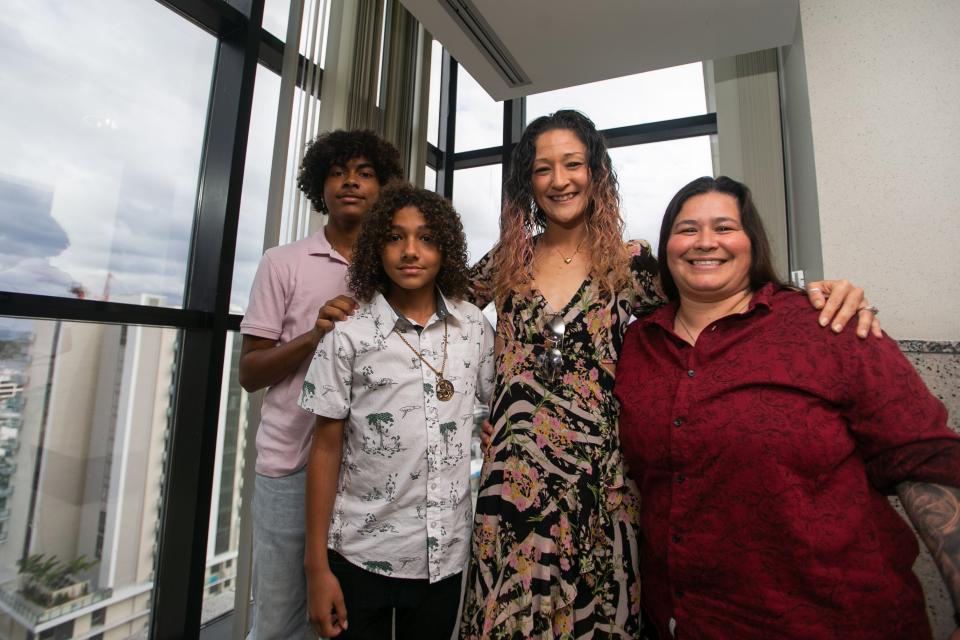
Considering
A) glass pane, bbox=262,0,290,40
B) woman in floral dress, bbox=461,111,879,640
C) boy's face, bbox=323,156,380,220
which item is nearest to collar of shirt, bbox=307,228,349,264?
boy's face, bbox=323,156,380,220

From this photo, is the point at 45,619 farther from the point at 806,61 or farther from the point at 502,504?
the point at 806,61

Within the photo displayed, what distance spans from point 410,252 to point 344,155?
740mm

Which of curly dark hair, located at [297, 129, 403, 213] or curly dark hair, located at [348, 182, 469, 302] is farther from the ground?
curly dark hair, located at [297, 129, 403, 213]

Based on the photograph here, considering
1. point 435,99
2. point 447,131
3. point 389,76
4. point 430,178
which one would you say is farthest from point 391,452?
point 435,99

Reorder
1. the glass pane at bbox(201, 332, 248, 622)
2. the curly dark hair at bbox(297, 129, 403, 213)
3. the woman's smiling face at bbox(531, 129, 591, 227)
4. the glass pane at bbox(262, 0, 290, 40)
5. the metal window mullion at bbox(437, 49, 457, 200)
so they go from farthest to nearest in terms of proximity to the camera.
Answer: the metal window mullion at bbox(437, 49, 457, 200), the glass pane at bbox(262, 0, 290, 40), the glass pane at bbox(201, 332, 248, 622), the curly dark hair at bbox(297, 129, 403, 213), the woman's smiling face at bbox(531, 129, 591, 227)

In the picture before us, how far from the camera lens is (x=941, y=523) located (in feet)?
2.70

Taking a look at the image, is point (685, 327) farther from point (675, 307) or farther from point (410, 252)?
point (410, 252)

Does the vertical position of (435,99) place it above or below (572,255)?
above

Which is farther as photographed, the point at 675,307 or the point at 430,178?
the point at 430,178

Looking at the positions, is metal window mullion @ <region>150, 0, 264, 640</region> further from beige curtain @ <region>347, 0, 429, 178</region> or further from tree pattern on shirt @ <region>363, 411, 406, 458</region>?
tree pattern on shirt @ <region>363, 411, 406, 458</region>

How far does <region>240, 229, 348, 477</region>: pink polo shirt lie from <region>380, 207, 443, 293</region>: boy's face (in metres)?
0.36

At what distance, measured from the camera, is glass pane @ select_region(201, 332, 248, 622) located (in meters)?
A: 2.19

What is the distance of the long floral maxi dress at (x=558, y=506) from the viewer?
3.39 feet

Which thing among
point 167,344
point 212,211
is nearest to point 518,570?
point 167,344
